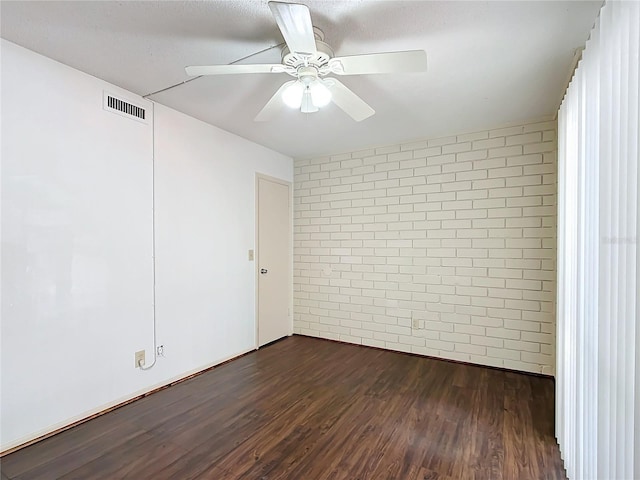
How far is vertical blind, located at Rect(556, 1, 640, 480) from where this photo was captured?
1.04 metres

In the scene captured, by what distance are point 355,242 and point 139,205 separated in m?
2.51

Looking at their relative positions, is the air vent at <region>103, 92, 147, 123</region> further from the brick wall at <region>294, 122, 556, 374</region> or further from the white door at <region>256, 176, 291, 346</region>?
the brick wall at <region>294, 122, 556, 374</region>

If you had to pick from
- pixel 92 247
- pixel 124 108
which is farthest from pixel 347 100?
pixel 92 247

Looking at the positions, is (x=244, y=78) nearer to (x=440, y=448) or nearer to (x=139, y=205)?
(x=139, y=205)

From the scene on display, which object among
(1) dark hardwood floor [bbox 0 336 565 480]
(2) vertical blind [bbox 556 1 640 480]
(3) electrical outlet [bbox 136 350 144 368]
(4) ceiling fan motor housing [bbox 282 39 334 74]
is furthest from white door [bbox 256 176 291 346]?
(2) vertical blind [bbox 556 1 640 480]

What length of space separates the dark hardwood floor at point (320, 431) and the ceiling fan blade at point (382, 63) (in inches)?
87.8

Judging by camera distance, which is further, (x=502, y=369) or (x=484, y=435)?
(x=502, y=369)

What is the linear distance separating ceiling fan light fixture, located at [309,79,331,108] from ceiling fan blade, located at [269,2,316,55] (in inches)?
10.4

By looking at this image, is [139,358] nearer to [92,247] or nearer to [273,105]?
[92,247]

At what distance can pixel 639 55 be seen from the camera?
99 centimetres

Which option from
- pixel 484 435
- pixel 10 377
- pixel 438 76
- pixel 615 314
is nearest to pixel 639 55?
pixel 615 314

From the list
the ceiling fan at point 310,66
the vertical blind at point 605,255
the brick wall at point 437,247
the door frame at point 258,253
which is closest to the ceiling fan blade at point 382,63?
the ceiling fan at point 310,66

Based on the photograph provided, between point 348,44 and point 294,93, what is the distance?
A: 0.45m

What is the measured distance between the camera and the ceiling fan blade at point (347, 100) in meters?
1.89
